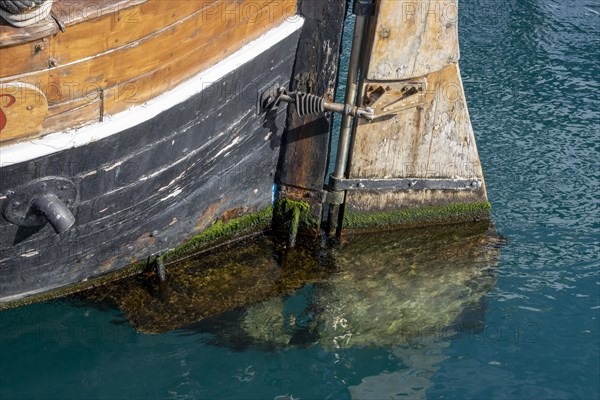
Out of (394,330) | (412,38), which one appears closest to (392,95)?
(412,38)

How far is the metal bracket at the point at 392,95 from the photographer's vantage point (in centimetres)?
679

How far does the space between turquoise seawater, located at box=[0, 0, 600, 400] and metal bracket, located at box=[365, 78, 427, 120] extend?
120 centimetres

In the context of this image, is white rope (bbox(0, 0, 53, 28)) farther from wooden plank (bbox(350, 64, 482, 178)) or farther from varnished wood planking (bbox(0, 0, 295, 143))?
wooden plank (bbox(350, 64, 482, 178))

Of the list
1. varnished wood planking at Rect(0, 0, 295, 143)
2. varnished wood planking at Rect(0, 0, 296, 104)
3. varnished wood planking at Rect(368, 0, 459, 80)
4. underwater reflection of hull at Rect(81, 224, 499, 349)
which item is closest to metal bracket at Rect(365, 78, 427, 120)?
varnished wood planking at Rect(368, 0, 459, 80)

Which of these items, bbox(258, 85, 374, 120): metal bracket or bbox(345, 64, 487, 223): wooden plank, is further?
bbox(345, 64, 487, 223): wooden plank

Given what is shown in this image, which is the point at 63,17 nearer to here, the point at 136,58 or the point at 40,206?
the point at 136,58

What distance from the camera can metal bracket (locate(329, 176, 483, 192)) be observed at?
722cm

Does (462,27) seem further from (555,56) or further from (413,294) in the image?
(413,294)

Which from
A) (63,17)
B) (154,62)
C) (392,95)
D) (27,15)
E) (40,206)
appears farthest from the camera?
(392,95)

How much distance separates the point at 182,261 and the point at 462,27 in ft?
17.3

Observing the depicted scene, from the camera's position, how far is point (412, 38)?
21.9 feet

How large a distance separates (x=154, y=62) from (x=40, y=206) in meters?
1.14

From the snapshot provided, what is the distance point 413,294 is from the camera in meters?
6.96

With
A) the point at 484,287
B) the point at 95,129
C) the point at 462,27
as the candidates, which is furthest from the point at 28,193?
the point at 462,27
